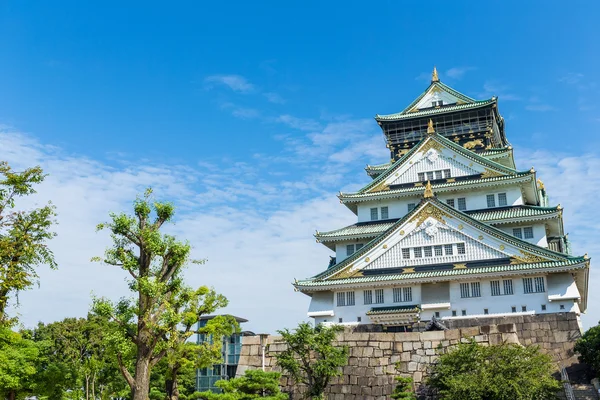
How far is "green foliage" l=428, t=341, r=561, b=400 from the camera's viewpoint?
70.6 feet

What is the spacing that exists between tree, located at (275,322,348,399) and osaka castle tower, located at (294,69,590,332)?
37.0 feet

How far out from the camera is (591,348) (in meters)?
26.9

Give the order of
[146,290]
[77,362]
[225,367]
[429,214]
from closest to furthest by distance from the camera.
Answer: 1. [146,290]
2. [77,362]
3. [429,214]
4. [225,367]

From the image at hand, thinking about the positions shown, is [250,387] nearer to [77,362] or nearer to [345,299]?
[77,362]

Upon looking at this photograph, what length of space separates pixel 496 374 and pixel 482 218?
799 inches

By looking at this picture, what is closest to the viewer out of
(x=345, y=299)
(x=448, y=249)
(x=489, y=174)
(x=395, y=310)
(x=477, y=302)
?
(x=477, y=302)

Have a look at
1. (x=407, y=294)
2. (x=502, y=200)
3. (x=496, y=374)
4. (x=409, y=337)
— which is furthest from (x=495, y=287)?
(x=496, y=374)

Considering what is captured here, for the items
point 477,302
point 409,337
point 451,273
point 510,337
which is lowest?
point 510,337

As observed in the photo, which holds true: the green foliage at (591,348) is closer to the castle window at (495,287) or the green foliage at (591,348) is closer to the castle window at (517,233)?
the castle window at (495,287)

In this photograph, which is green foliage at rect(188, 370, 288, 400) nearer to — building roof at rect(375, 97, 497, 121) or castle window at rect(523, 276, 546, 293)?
castle window at rect(523, 276, 546, 293)

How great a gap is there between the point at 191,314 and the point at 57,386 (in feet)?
21.1

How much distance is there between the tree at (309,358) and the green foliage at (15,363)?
9.94 metres

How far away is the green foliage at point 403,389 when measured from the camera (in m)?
25.0

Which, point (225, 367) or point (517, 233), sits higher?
point (517, 233)
